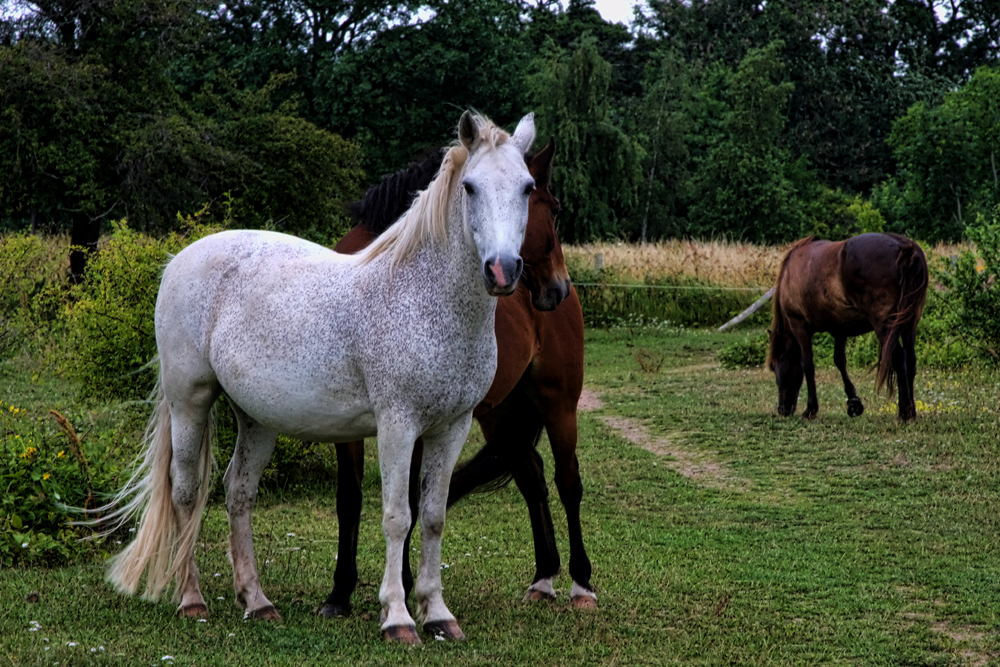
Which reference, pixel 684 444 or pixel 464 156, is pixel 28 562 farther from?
pixel 684 444

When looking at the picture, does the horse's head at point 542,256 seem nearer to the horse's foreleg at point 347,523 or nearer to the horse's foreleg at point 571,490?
the horse's foreleg at point 571,490

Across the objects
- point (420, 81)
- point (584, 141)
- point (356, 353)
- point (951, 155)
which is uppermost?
point (420, 81)

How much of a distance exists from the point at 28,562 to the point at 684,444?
6434mm

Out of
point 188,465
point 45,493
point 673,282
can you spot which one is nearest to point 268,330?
point 188,465

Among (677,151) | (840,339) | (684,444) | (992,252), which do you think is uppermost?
(677,151)

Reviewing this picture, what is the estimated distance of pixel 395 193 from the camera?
534cm

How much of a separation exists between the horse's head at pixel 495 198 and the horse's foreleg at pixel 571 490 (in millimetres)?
1480

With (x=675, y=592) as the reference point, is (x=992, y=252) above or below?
above

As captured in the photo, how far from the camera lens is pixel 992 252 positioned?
468 inches

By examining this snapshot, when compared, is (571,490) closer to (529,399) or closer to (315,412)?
(529,399)

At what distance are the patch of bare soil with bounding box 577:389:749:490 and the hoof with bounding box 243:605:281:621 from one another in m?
4.85

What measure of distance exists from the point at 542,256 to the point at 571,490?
1.38 meters

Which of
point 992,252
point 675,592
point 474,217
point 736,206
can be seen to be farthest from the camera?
point 736,206

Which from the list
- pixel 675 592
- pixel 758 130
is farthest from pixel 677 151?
pixel 675 592
